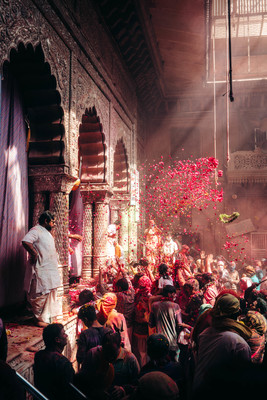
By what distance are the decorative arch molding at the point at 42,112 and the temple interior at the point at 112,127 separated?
0.7 inches

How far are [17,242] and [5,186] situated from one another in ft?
2.72

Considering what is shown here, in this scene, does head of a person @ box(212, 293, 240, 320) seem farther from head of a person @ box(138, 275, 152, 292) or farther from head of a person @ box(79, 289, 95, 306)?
head of a person @ box(138, 275, 152, 292)

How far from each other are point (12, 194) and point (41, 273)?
4.28 feet

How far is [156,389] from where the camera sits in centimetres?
155

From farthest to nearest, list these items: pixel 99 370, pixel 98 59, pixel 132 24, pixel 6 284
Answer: pixel 132 24
pixel 98 59
pixel 6 284
pixel 99 370

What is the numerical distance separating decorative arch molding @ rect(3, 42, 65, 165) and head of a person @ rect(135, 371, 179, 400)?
395 cm

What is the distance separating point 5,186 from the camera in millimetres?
4574

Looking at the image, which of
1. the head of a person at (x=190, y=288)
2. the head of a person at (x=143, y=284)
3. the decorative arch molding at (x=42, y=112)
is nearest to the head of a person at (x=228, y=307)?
the head of a person at (x=190, y=288)

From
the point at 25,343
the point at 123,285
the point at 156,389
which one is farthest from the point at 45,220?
the point at 156,389

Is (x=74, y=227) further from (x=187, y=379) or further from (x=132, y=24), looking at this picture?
(x=187, y=379)

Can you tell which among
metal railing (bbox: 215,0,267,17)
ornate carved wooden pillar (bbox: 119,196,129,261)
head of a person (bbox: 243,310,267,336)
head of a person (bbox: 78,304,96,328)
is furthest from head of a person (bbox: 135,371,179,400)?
metal railing (bbox: 215,0,267,17)

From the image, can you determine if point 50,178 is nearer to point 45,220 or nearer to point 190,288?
point 45,220

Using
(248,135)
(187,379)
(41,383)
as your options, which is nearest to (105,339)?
(41,383)

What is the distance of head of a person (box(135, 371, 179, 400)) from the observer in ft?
5.06
